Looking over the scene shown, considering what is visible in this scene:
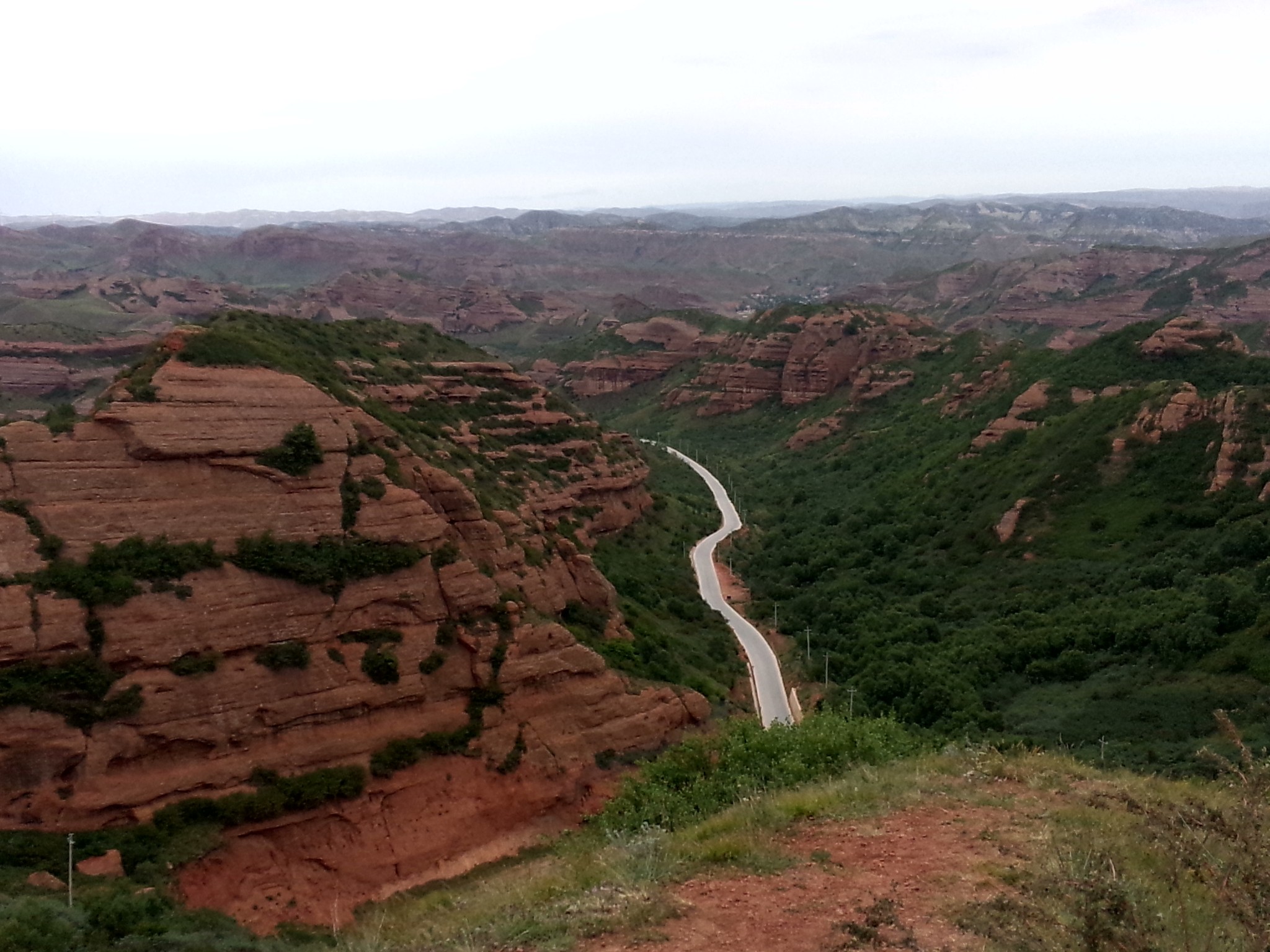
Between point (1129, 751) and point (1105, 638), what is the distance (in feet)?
34.6

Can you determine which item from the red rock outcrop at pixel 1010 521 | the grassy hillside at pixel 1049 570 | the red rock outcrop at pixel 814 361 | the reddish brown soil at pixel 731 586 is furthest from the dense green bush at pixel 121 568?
the red rock outcrop at pixel 814 361

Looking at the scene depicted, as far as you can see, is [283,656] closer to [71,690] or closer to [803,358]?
[71,690]

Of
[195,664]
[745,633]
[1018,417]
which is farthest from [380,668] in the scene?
[1018,417]

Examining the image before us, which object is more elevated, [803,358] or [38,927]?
[803,358]

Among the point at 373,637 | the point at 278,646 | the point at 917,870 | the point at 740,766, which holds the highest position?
the point at 917,870

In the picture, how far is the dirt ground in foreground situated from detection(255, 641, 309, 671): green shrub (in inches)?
603

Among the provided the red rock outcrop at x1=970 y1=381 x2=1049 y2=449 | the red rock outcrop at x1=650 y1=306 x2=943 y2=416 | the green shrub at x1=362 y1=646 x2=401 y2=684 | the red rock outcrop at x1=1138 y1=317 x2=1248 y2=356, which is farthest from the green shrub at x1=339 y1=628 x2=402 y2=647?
the red rock outcrop at x1=650 y1=306 x2=943 y2=416

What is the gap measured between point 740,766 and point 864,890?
5.81 metres

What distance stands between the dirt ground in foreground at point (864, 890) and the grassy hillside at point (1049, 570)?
12890 mm

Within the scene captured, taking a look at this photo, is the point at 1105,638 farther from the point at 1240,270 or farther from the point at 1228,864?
the point at 1240,270

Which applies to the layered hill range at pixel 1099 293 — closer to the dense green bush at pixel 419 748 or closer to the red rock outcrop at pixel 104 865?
the dense green bush at pixel 419 748

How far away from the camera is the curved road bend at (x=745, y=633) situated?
119 ft

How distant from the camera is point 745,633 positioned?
1761 inches

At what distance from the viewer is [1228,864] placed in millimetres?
7047
